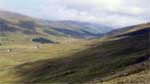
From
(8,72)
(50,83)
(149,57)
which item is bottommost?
(8,72)

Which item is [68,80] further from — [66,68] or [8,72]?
[8,72]

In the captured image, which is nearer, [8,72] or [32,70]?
[32,70]

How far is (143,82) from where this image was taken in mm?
59031

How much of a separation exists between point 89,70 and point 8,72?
58.7m

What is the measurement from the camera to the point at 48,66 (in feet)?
463

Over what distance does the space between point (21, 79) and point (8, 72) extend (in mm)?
26691

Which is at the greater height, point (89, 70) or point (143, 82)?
point (143, 82)

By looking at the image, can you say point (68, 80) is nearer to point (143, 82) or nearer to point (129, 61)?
point (129, 61)

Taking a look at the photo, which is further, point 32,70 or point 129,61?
point 32,70

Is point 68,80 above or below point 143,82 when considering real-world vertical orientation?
below

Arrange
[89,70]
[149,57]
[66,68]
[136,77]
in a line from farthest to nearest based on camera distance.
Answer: [66,68]
[89,70]
[149,57]
[136,77]

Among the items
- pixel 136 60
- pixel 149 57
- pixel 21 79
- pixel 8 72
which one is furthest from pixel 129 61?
pixel 8 72

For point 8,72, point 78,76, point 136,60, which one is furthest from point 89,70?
point 8,72

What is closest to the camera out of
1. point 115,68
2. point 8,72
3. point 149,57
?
point 149,57
